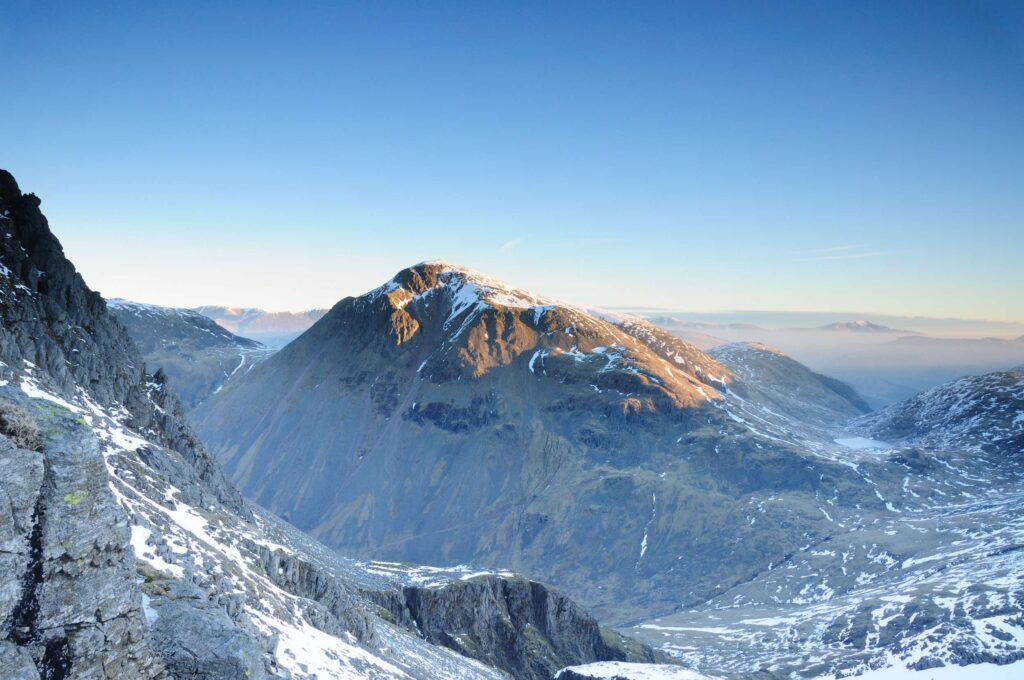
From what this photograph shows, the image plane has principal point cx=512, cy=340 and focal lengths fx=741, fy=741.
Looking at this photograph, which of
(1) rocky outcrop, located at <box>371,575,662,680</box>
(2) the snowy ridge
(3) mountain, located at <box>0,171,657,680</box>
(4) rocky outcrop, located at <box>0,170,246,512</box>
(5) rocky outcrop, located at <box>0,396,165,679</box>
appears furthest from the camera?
(1) rocky outcrop, located at <box>371,575,662,680</box>

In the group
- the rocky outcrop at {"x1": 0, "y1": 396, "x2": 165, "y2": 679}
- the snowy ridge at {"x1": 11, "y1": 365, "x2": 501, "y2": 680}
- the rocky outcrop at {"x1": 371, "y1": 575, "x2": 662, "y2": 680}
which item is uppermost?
the rocky outcrop at {"x1": 0, "y1": 396, "x2": 165, "y2": 679}

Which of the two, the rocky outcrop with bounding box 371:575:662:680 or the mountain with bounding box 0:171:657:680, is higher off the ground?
the mountain with bounding box 0:171:657:680

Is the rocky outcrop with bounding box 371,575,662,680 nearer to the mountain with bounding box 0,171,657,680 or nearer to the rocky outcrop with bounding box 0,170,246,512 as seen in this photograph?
the mountain with bounding box 0,171,657,680

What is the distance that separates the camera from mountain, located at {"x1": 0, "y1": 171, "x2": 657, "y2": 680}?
1884 centimetres

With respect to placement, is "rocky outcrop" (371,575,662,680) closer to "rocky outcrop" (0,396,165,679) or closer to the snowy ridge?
the snowy ridge

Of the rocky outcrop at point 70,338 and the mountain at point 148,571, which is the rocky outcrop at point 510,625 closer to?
the mountain at point 148,571

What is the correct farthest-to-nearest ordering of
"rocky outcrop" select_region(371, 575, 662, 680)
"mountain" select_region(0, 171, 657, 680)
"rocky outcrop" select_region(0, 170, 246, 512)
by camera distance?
"rocky outcrop" select_region(371, 575, 662, 680) → "rocky outcrop" select_region(0, 170, 246, 512) → "mountain" select_region(0, 171, 657, 680)

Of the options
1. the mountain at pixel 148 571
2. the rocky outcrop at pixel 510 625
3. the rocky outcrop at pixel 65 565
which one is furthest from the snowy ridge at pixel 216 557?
the rocky outcrop at pixel 510 625

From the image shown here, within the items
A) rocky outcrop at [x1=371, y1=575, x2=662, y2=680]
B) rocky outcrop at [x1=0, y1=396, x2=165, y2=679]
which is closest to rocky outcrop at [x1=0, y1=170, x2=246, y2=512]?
rocky outcrop at [x1=0, y1=396, x2=165, y2=679]

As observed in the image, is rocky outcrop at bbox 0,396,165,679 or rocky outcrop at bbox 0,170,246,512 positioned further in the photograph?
rocky outcrop at bbox 0,170,246,512

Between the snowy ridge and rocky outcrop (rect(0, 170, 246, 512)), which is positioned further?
rocky outcrop (rect(0, 170, 246, 512))

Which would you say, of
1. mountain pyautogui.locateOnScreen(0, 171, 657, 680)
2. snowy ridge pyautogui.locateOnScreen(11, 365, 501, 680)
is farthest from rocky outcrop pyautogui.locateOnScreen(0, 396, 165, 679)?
snowy ridge pyautogui.locateOnScreen(11, 365, 501, 680)

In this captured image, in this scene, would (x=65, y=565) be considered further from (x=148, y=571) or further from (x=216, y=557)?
(x=216, y=557)

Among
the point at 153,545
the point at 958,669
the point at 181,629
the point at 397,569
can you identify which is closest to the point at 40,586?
the point at 181,629
